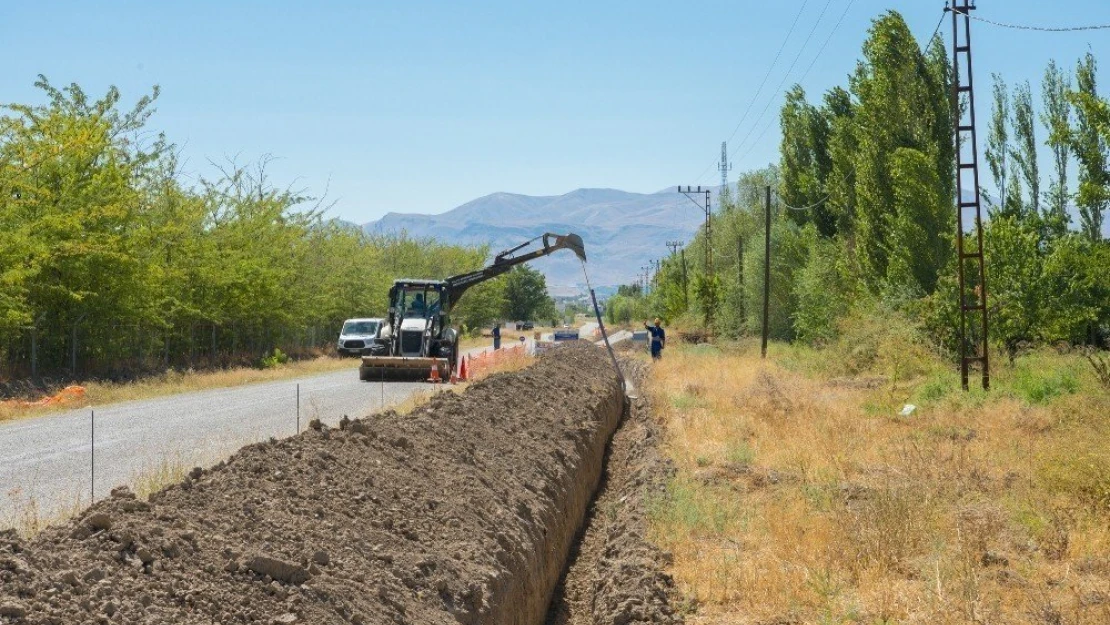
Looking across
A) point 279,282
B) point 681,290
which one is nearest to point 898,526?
point 279,282

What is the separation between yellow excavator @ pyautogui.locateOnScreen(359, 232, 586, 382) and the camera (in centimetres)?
2986

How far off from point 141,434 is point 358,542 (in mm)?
11033

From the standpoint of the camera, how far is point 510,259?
2973 centimetres

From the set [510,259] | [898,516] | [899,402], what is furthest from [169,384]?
[898,516]

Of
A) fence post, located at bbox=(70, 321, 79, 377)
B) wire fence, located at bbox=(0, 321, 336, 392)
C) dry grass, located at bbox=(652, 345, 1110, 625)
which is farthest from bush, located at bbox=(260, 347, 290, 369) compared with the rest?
dry grass, located at bbox=(652, 345, 1110, 625)

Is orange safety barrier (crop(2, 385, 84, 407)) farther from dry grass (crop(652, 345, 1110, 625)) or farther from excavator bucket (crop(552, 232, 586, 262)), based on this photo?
dry grass (crop(652, 345, 1110, 625))

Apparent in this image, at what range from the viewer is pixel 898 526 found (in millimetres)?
10516

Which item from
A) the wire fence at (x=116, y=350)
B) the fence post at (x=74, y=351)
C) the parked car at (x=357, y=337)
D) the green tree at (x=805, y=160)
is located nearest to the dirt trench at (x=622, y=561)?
the wire fence at (x=116, y=350)

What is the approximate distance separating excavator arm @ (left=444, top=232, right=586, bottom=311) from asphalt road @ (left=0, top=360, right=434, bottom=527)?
3.52m

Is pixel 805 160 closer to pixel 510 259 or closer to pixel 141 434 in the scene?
pixel 510 259

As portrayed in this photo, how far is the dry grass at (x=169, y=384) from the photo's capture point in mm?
22766

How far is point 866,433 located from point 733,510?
23.1ft

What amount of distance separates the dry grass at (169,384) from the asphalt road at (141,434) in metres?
0.87

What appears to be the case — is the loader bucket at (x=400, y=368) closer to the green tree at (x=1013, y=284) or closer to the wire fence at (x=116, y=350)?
the wire fence at (x=116, y=350)
